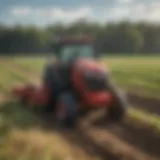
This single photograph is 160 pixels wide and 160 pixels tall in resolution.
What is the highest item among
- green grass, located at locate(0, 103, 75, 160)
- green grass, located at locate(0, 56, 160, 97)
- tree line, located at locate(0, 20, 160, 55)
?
tree line, located at locate(0, 20, 160, 55)

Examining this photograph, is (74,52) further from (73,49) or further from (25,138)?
(25,138)

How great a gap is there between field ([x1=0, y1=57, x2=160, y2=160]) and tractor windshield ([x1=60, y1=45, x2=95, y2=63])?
6 cm

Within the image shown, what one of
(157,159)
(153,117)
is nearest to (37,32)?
(153,117)

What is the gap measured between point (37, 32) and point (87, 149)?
1.56 ft

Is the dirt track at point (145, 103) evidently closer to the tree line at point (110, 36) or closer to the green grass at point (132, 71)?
the green grass at point (132, 71)

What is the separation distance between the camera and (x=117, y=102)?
1538mm

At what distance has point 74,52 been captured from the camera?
1.62 meters

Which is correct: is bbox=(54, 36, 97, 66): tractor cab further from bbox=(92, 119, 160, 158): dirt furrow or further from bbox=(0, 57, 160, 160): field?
bbox=(92, 119, 160, 158): dirt furrow

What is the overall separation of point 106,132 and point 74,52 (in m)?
0.33

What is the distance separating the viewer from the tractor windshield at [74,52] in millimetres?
1601

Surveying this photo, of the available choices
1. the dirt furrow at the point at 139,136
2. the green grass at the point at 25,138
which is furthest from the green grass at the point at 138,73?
the green grass at the point at 25,138

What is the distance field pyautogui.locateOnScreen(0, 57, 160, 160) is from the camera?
1.53 m

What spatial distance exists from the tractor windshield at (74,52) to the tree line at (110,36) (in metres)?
0.05

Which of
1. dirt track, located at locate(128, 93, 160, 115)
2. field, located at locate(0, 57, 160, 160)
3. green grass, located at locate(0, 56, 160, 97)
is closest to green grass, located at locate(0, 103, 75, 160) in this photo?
field, located at locate(0, 57, 160, 160)
